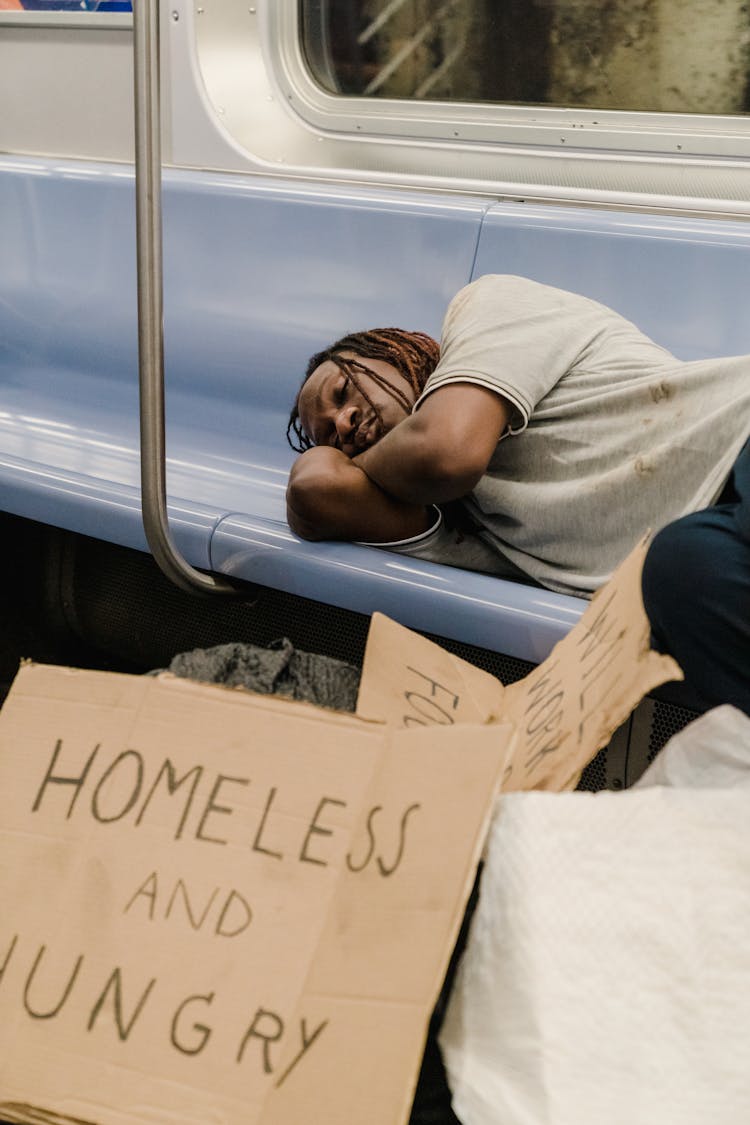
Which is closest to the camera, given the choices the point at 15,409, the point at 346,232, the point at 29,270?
the point at 346,232

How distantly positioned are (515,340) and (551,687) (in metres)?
0.71

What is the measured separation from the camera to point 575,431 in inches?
62.0

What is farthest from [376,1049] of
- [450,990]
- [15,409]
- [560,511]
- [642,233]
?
[15,409]

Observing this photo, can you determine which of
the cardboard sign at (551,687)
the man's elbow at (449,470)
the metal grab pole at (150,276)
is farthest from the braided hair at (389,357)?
the cardboard sign at (551,687)

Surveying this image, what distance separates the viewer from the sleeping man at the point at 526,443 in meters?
1.44

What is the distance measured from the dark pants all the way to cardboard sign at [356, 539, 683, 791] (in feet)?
0.22

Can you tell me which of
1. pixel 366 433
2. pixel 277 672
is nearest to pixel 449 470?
pixel 366 433

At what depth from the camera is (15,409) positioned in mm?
2576

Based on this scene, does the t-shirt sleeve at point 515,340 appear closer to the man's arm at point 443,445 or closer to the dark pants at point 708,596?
the man's arm at point 443,445

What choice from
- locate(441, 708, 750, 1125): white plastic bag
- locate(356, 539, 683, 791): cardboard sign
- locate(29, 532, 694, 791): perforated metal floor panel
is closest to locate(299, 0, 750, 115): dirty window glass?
locate(29, 532, 694, 791): perforated metal floor panel

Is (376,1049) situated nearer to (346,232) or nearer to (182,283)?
(346,232)

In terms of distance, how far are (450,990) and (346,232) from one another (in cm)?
180

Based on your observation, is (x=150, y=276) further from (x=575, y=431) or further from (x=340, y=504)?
(x=575, y=431)

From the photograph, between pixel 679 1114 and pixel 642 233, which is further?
pixel 642 233
